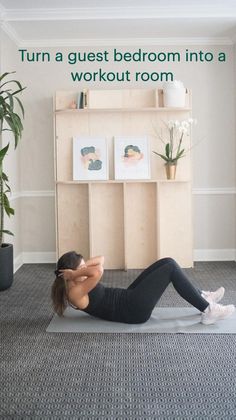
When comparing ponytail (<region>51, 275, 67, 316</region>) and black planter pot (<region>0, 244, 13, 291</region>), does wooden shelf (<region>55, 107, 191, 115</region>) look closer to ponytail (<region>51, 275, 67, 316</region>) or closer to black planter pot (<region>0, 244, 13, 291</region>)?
black planter pot (<region>0, 244, 13, 291</region>)

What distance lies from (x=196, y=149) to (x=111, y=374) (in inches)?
148

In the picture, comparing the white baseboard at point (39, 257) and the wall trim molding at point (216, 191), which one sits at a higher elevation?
the wall trim molding at point (216, 191)

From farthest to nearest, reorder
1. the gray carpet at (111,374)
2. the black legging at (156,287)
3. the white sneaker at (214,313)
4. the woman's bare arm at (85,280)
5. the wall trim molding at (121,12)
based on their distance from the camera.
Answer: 1. the wall trim molding at (121,12)
2. the white sneaker at (214,313)
3. the black legging at (156,287)
4. the woman's bare arm at (85,280)
5. the gray carpet at (111,374)

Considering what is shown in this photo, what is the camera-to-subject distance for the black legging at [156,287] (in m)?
3.59

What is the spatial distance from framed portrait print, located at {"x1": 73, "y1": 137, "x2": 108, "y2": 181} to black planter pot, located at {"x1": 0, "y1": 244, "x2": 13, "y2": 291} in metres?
1.34

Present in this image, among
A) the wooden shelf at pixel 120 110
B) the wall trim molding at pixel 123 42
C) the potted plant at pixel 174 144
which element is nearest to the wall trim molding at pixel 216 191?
the potted plant at pixel 174 144

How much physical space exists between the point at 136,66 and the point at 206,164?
1.43 m

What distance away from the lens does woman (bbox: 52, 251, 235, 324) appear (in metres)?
3.54

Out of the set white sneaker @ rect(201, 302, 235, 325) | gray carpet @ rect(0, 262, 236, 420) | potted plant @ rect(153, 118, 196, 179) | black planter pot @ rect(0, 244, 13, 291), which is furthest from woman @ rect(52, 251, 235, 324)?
potted plant @ rect(153, 118, 196, 179)

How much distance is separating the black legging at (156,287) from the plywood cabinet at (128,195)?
7.12ft

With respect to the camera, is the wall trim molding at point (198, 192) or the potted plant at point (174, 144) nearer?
the potted plant at point (174, 144)

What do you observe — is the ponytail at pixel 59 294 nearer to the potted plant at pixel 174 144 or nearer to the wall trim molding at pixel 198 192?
the potted plant at pixel 174 144

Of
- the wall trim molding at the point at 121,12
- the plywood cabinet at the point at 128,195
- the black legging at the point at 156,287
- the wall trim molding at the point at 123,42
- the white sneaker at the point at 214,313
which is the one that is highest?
the wall trim molding at the point at 121,12

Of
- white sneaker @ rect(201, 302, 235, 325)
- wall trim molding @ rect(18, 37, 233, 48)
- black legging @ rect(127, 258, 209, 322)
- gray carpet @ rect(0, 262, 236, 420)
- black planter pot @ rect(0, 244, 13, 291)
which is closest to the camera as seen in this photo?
gray carpet @ rect(0, 262, 236, 420)
